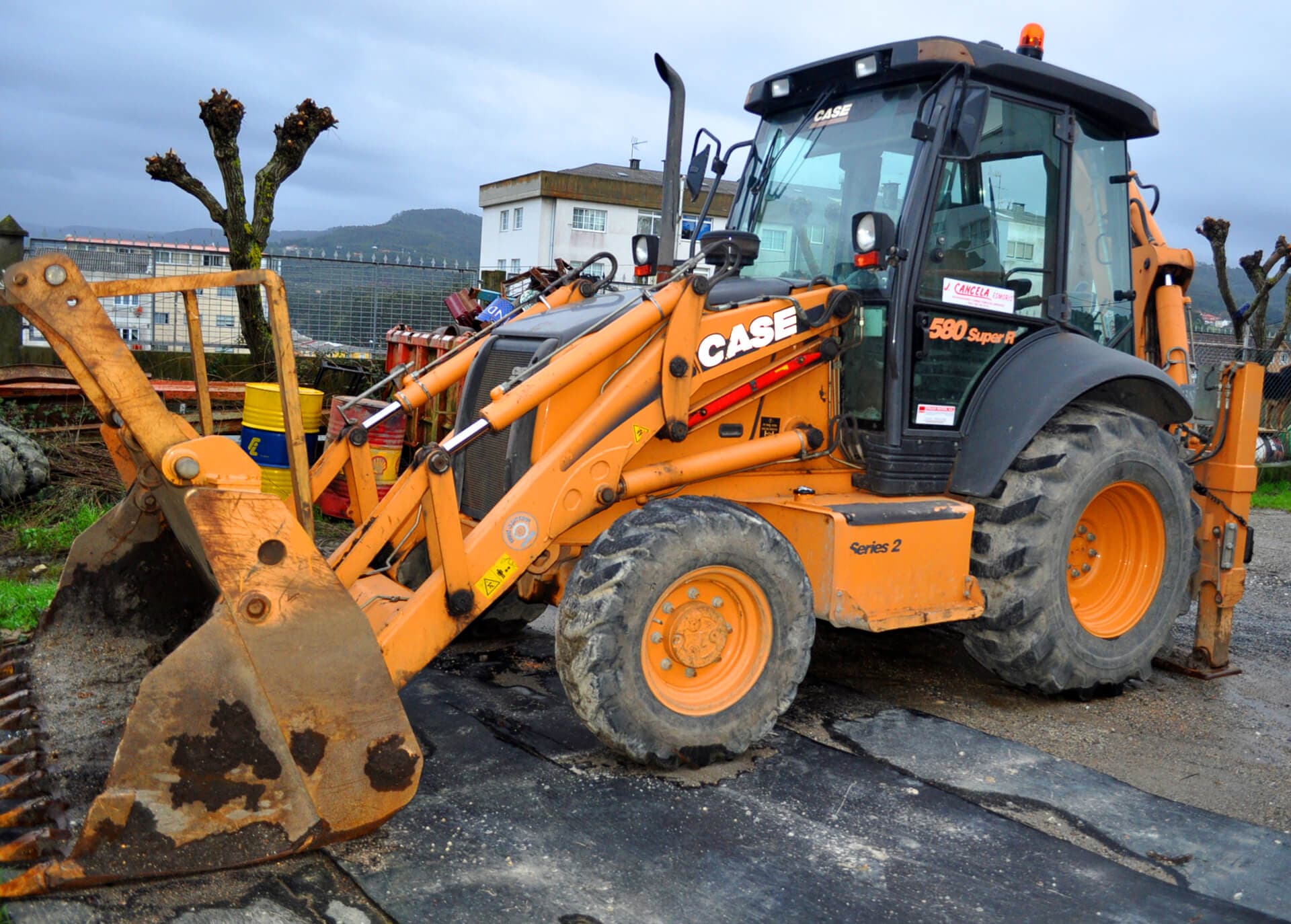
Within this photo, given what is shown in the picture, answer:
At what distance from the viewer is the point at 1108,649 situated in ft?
17.0

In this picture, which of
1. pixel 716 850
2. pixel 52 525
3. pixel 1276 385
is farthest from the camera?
pixel 1276 385

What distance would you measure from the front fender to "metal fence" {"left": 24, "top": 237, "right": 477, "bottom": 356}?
7.08 meters

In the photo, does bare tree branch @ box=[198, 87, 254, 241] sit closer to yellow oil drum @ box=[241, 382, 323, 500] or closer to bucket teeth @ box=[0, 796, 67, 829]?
yellow oil drum @ box=[241, 382, 323, 500]

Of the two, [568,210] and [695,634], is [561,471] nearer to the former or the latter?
[695,634]

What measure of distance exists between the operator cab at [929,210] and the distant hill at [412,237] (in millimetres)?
7790

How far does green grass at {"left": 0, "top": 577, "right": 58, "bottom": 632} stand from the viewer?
5414mm

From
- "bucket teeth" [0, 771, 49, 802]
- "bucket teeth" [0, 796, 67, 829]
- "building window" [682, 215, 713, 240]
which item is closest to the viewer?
"bucket teeth" [0, 796, 67, 829]

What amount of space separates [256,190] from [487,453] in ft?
23.6

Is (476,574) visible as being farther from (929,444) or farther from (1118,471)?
(1118,471)

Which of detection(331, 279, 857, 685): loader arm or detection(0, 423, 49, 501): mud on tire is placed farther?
detection(0, 423, 49, 501): mud on tire

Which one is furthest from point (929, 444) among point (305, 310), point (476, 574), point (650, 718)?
point (305, 310)

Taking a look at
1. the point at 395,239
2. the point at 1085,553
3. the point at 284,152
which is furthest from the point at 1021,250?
the point at 395,239

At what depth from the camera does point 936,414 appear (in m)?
4.93

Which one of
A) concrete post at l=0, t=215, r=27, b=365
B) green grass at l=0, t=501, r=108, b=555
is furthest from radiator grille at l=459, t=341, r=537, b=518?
concrete post at l=0, t=215, r=27, b=365
